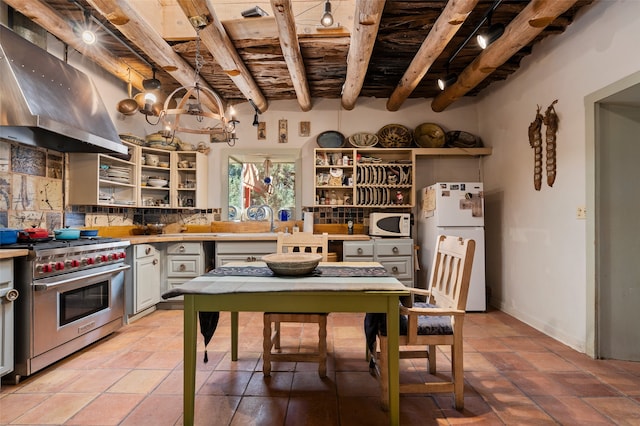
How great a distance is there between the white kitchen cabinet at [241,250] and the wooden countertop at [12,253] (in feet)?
5.81

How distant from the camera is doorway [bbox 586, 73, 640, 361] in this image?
2.46 m

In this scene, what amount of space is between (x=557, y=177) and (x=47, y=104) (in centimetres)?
413

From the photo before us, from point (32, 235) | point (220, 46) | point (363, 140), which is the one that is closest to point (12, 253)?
point (32, 235)

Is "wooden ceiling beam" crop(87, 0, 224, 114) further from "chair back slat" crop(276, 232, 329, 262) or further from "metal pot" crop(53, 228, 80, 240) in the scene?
"metal pot" crop(53, 228, 80, 240)

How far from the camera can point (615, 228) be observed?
247 centimetres

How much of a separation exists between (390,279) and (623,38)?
229 cm

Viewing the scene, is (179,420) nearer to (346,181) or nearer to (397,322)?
(397,322)

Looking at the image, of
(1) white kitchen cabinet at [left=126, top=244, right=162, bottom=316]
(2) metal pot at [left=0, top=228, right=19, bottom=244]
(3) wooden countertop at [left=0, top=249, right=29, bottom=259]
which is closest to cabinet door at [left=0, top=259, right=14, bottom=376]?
(3) wooden countertop at [left=0, top=249, right=29, bottom=259]

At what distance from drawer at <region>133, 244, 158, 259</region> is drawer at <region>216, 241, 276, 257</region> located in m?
0.67

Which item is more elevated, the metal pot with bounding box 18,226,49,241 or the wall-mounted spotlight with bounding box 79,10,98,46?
the wall-mounted spotlight with bounding box 79,10,98,46

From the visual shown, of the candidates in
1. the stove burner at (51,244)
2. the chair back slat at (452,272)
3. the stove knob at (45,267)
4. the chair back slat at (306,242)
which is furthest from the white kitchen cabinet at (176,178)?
the chair back slat at (452,272)

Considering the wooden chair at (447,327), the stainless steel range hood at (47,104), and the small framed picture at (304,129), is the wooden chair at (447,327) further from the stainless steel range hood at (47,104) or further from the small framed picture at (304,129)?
the small framed picture at (304,129)

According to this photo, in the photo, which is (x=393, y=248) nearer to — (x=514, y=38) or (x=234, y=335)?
(x=234, y=335)

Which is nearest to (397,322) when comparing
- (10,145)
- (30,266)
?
(30,266)
